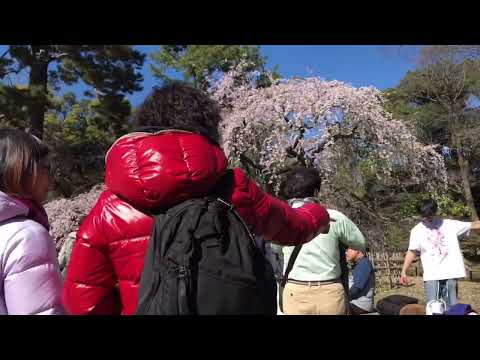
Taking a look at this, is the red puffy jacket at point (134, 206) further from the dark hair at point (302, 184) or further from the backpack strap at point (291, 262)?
the backpack strap at point (291, 262)

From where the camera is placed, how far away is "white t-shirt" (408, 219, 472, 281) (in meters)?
4.09

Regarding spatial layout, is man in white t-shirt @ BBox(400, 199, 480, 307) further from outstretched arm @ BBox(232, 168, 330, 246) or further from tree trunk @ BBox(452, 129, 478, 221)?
tree trunk @ BBox(452, 129, 478, 221)

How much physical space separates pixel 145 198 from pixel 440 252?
12.3 feet

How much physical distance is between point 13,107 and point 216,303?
9.39 metres

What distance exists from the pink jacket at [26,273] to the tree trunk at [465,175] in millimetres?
16451

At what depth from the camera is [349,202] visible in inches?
458

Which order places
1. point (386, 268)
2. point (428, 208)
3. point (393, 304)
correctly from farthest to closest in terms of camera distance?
point (386, 268) < point (393, 304) < point (428, 208)

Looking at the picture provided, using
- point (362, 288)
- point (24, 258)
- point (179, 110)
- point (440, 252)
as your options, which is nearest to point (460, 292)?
point (440, 252)

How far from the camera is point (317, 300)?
2.53 meters

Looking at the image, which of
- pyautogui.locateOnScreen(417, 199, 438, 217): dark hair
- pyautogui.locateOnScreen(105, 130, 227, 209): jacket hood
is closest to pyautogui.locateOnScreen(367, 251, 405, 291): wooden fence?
pyautogui.locateOnScreen(417, 199, 438, 217): dark hair

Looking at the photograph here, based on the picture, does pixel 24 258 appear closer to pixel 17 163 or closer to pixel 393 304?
pixel 17 163

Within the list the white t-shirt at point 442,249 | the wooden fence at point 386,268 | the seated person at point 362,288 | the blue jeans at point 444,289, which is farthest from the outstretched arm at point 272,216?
the wooden fence at point 386,268

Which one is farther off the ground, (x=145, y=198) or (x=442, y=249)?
(x=145, y=198)

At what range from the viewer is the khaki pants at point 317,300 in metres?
2.50
